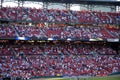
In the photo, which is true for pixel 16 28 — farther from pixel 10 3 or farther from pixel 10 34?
pixel 10 3

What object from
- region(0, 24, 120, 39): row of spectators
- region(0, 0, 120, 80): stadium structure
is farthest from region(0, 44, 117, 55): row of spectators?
region(0, 24, 120, 39): row of spectators

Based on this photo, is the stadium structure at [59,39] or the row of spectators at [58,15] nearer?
the stadium structure at [59,39]

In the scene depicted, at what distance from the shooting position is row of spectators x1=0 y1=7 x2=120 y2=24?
62344mm

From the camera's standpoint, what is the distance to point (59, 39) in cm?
6116

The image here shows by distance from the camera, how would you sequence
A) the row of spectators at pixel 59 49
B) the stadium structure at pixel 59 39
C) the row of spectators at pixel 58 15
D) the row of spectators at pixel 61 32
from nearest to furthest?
the stadium structure at pixel 59 39, the row of spectators at pixel 59 49, the row of spectators at pixel 61 32, the row of spectators at pixel 58 15

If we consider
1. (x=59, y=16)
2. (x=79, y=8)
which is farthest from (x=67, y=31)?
(x=79, y=8)

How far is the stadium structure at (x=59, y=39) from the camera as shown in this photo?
5484 centimetres

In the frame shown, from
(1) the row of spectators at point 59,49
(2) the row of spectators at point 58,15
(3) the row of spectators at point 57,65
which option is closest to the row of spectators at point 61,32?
(2) the row of spectators at point 58,15

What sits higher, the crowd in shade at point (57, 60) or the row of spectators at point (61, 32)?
the row of spectators at point (61, 32)

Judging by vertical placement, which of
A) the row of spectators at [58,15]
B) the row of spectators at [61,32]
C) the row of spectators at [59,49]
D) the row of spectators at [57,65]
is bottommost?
the row of spectators at [57,65]

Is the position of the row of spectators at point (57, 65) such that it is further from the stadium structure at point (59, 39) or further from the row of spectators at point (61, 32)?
the row of spectators at point (61, 32)

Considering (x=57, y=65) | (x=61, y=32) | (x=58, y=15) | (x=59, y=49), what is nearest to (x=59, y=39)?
(x=59, y=49)

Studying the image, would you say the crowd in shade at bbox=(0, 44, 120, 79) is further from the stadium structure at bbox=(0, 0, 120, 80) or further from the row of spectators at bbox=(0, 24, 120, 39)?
the row of spectators at bbox=(0, 24, 120, 39)

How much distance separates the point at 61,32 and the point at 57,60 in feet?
23.4
